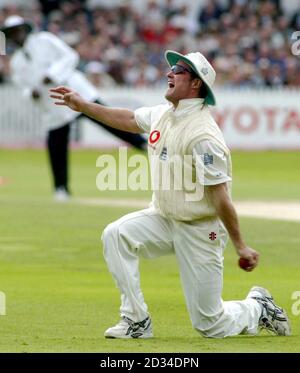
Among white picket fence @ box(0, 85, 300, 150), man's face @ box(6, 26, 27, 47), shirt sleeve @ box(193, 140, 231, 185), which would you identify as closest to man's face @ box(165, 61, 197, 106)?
shirt sleeve @ box(193, 140, 231, 185)

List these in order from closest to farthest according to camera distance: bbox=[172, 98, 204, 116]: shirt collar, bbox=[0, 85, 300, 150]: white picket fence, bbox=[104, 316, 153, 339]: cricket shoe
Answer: bbox=[104, 316, 153, 339]: cricket shoe → bbox=[172, 98, 204, 116]: shirt collar → bbox=[0, 85, 300, 150]: white picket fence

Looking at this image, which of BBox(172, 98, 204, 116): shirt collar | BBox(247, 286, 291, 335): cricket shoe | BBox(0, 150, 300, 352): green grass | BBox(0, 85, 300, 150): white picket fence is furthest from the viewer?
BBox(0, 85, 300, 150): white picket fence

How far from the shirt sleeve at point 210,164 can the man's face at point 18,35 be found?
12.0 m

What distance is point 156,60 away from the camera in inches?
1321

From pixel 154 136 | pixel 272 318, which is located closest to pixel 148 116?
pixel 154 136

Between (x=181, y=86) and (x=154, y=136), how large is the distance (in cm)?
43

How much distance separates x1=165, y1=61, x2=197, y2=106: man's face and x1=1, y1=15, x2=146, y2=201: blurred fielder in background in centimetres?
1055

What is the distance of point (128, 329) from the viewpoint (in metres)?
8.63

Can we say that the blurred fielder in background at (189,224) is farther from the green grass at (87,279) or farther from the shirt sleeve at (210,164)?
the green grass at (87,279)

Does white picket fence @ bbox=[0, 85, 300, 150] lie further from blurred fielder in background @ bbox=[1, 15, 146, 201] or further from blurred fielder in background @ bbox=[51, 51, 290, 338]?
blurred fielder in background @ bbox=[51, 51, 290, 338]

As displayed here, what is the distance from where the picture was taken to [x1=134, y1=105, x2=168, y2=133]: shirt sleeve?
9055 millimetres

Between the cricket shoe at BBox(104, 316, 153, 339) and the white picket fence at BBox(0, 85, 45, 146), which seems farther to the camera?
the white picket fence at BBox(0, 85, 45, 146)

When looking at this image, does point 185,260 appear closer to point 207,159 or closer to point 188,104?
point 207,159
